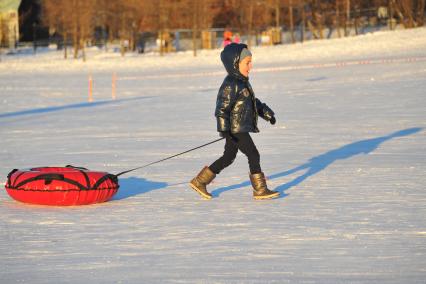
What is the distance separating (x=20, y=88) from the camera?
1435 inches

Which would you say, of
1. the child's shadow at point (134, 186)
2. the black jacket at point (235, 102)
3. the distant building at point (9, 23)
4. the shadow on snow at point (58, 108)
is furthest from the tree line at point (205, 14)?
the black jacket at point (235, 102)

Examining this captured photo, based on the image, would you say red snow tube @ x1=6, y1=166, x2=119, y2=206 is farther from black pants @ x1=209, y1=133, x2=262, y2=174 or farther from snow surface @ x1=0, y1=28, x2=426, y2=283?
black pants @ x1=209, y1=133, x2=262, y2=174

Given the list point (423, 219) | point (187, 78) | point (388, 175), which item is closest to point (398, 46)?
point (187, 78)

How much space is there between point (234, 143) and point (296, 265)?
10.4 ft

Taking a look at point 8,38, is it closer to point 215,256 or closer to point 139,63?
point 139,63

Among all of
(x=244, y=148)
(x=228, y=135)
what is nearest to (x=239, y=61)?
(x=228, y=135)

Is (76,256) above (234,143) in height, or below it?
below

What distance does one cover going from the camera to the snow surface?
23.5ft

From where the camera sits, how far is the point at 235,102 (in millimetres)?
9922

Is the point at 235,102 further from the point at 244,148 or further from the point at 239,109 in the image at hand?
the point at 244,148

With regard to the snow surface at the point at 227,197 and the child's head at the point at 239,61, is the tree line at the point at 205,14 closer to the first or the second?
the snow surface at the point at 227,197

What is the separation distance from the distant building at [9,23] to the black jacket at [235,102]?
225 feet

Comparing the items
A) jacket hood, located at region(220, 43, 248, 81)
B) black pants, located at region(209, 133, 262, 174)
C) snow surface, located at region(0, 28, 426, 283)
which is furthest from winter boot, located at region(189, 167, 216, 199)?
jacket hood, located at region(220, 43, 248, 81)

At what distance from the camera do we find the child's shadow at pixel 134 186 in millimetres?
10923
